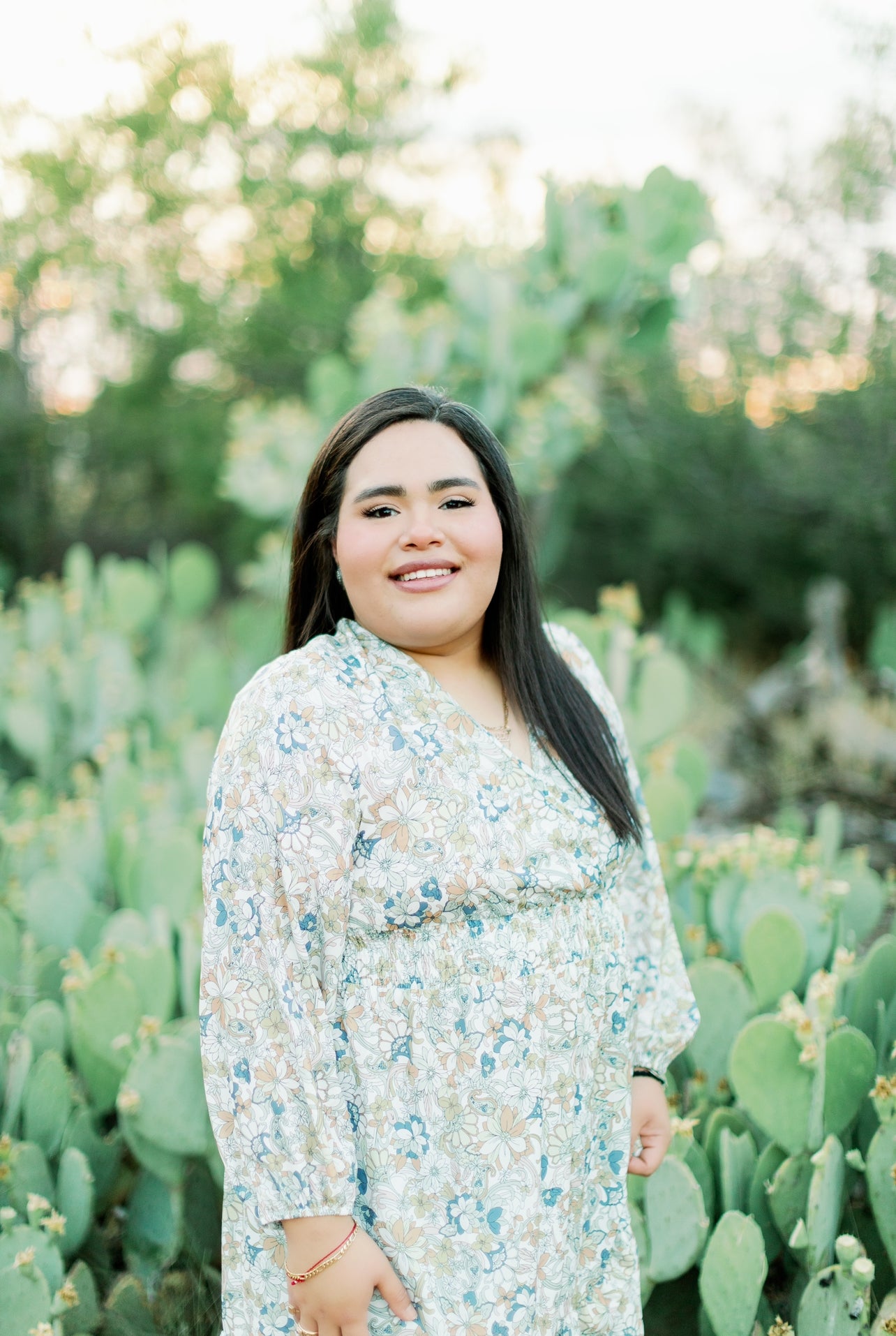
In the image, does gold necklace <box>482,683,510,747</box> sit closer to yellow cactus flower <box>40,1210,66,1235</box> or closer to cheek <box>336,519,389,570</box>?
cheek <box>336,519,389,570</box>

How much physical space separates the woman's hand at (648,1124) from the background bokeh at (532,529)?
11 cm

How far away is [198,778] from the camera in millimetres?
2961

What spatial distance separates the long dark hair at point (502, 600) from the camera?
1280 mm

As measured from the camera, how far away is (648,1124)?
55.0 inches

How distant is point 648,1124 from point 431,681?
0.62 metres

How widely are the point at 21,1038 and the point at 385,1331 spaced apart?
0.92 metres

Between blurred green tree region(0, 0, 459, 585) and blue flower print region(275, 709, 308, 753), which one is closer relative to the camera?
blue flower print region(275, 709, 308, 753)

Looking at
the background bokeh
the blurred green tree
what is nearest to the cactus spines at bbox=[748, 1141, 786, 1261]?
the background bokeh

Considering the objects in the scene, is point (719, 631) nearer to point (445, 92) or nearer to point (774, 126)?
point (774, 126)

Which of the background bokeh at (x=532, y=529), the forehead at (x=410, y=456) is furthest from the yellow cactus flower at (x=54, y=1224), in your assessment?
the forehead at (x=410, y=456)

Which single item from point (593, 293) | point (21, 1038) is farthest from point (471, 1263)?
point (593, 293)

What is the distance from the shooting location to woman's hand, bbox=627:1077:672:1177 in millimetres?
1389

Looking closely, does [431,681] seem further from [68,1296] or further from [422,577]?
[68,1296]

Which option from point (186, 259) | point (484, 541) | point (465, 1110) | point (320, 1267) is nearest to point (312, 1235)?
point (320, 1267)
